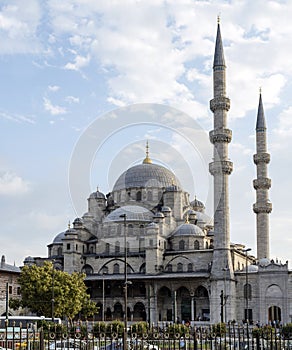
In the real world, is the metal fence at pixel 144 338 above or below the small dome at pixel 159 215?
below

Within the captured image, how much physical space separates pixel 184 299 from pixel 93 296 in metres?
9.06

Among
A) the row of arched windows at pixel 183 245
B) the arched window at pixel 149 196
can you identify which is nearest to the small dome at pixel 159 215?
the row of arched windows at pixel 183 245

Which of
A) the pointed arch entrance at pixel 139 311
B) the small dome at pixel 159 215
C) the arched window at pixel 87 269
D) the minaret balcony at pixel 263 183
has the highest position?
the minaret balcony at pixel 263 183

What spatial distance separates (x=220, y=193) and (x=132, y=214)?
13.2 m

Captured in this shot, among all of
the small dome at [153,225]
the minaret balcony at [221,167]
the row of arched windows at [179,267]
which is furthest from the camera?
the small dome at [153,225]

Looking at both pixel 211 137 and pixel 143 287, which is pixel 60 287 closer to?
pixel 143 287

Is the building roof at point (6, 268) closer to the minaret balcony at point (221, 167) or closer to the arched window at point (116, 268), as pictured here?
the arched window at point (116, 268)

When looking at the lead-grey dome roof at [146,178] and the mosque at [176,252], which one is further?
the lead-grey dome roof at [146,178]

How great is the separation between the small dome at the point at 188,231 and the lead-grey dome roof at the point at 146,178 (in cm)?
676

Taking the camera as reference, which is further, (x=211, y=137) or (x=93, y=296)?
(x=93, y=296)

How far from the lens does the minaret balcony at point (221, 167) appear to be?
176 ft

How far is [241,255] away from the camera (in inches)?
2330

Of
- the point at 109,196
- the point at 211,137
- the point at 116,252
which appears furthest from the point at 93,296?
the point at 211,137

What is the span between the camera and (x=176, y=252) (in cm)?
5916
